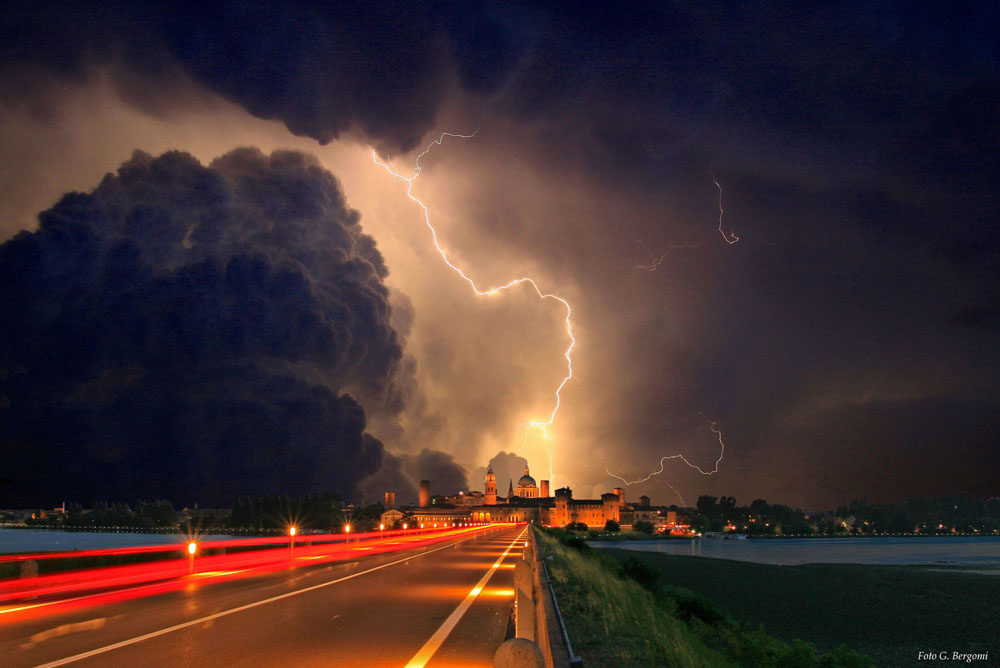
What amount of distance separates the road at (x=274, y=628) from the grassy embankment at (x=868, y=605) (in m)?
20.3

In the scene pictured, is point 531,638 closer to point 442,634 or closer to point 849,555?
point 442,634

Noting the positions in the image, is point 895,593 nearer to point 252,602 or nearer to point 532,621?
point 252,602

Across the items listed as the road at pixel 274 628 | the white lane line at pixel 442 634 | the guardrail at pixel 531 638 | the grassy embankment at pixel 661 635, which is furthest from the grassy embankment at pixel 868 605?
the guardrail at pixel 531 638

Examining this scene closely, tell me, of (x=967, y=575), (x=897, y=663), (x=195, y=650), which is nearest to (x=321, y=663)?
(x=195, y=650)

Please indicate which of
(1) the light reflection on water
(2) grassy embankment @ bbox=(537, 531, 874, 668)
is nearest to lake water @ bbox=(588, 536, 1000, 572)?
(1) the light reflection on water

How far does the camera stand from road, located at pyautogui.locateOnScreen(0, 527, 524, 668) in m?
10.5

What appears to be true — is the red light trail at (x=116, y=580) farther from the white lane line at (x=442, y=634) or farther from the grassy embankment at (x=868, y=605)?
the grassy embankment at (x=868, y=605)

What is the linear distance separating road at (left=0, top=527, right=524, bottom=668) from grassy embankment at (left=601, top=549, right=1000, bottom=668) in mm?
20326

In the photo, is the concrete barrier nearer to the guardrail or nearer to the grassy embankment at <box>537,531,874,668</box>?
the guardrail

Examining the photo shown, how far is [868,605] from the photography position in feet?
149

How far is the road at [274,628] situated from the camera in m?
10.5

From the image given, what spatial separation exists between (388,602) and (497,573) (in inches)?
464

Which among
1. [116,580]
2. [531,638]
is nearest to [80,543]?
[116,580]

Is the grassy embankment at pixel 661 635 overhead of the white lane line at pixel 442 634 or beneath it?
beneath
